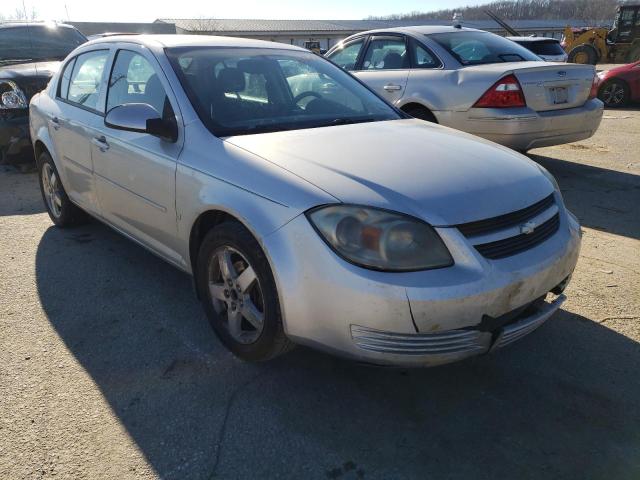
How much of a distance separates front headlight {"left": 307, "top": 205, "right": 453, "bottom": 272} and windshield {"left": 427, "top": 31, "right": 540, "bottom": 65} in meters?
4.43

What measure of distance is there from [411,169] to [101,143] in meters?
2.15

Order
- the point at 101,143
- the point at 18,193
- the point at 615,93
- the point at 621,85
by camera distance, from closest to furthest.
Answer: the point at 101,143
the point at 18,193
the point at 621,85
the point at 615,93

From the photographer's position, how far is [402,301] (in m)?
2.00

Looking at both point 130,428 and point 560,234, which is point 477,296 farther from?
point 130,428

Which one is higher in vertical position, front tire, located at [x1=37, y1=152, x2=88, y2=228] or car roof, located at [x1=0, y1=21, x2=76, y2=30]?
car roof, located at [x1=0, y1=21, x2=76, y2=30]

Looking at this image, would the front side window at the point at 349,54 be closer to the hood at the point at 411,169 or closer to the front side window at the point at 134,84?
Result: the front side window at the point at 134,84

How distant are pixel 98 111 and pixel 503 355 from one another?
3022 mm

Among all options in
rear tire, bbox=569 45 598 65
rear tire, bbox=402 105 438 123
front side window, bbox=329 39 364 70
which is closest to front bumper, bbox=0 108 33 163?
front side window, bbox=329 39 364 70

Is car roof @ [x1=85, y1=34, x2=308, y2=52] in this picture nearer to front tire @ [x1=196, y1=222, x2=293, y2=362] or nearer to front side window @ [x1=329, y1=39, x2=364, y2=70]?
front tire @ [x1=196, y1=222, x2=293, y2=362]

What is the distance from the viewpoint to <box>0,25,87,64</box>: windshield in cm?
820

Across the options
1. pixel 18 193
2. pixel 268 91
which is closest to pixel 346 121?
pixel 268 91

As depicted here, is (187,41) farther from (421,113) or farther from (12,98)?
(12,98)

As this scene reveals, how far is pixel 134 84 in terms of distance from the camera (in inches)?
133

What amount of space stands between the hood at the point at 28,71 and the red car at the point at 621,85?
11251 millimetres
